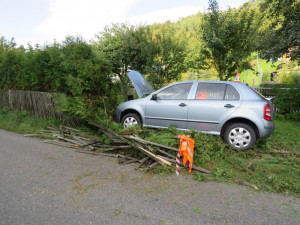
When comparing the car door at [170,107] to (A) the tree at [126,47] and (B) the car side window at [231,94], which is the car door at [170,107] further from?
(A) the tree at [126,47]

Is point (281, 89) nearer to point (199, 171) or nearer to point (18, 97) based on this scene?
point (199, 171)

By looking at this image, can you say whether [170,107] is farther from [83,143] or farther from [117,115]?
[83,143]

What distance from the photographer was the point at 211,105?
514 cm

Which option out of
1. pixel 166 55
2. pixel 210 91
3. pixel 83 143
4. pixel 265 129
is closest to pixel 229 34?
pixel 166 55

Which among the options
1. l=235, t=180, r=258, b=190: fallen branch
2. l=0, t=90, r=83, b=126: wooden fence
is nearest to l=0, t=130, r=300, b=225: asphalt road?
l=235, t=180, r=258, b=190: fallen branch

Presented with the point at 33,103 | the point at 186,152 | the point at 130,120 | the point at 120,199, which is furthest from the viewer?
the point at 33,103

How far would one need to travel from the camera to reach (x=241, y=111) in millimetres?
4836

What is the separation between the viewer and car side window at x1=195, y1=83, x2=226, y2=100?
5.22 m

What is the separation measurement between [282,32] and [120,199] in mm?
9553

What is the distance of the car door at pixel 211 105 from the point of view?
500 centimetres

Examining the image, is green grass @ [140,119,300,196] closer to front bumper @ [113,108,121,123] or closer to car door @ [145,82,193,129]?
car door @ [145,82,193,129]

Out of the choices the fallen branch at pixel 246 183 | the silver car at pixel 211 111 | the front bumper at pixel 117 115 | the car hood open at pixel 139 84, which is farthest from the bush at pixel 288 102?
the front bumper at pixel 117 115

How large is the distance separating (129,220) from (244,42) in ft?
42.0

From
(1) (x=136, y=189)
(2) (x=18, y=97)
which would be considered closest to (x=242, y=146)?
(1) (x=136, y=189)
